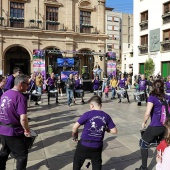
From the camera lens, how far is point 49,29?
2419 centimetres

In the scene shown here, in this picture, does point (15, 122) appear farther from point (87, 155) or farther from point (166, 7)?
point (166, 7)

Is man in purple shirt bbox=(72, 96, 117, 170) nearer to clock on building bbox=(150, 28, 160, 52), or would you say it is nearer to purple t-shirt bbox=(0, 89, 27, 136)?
purple t-shirt bbox=(0, 89, 27, 136)

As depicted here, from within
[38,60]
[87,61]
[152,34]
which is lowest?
[38,60]

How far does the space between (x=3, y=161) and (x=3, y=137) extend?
0.48 metres

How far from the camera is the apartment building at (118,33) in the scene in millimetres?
53875

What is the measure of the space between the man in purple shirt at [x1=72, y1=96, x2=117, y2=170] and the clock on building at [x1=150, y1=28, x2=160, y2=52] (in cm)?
2420

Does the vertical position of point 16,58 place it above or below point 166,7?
below

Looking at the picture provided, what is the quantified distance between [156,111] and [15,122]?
7.89 feet

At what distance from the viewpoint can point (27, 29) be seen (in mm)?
22547

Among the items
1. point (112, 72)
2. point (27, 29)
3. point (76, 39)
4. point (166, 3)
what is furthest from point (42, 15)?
point (166, 3)

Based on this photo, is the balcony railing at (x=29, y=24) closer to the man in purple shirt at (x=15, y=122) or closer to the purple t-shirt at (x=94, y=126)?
the man in purple shirt at (x=15, y=122)

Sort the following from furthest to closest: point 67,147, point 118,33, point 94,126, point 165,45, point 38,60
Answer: point 118,33 → point 165,45 → point 38,60 → point 67,147 → point 94,126

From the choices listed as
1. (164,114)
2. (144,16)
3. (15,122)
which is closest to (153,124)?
(164,114)

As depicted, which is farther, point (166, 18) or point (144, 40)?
point (144, 40)
